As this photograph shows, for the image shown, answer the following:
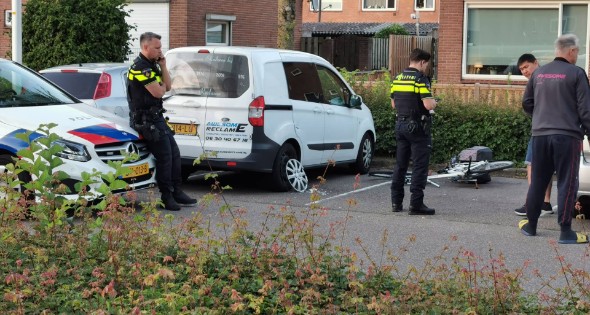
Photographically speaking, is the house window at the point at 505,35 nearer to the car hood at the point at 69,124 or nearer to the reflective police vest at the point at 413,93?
the reflective police vest at the point at 413,93

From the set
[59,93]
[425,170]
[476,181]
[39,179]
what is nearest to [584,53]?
[476,181]

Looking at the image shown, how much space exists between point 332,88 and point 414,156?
322 cm

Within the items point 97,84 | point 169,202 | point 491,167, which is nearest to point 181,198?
point 169,202

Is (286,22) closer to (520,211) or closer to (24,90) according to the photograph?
(24,90)

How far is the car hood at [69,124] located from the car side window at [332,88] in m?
3.47

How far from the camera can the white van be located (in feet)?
39.3

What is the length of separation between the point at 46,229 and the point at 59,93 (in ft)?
16.1

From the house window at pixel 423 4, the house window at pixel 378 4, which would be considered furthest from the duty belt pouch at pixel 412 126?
the house window at pixel 378 4

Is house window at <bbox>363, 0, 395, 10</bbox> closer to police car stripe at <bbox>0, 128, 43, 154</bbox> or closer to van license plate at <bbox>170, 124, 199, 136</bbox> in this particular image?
van license plate at <bbox>170, 124, 199, 136</bbox>

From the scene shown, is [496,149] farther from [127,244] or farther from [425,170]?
[127,244]

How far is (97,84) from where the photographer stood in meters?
13.9

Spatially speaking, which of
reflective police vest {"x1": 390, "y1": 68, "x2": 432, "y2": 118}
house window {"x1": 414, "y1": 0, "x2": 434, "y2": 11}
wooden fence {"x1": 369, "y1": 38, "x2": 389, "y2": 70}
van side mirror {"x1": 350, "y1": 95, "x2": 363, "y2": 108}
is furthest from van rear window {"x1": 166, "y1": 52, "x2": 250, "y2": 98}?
house window {"x1": 414, "y1": 0, "x2": 434, "y2": 11}

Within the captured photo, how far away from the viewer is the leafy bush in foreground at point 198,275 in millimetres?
5438

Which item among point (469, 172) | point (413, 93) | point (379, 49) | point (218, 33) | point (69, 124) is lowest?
point (469, 172)
